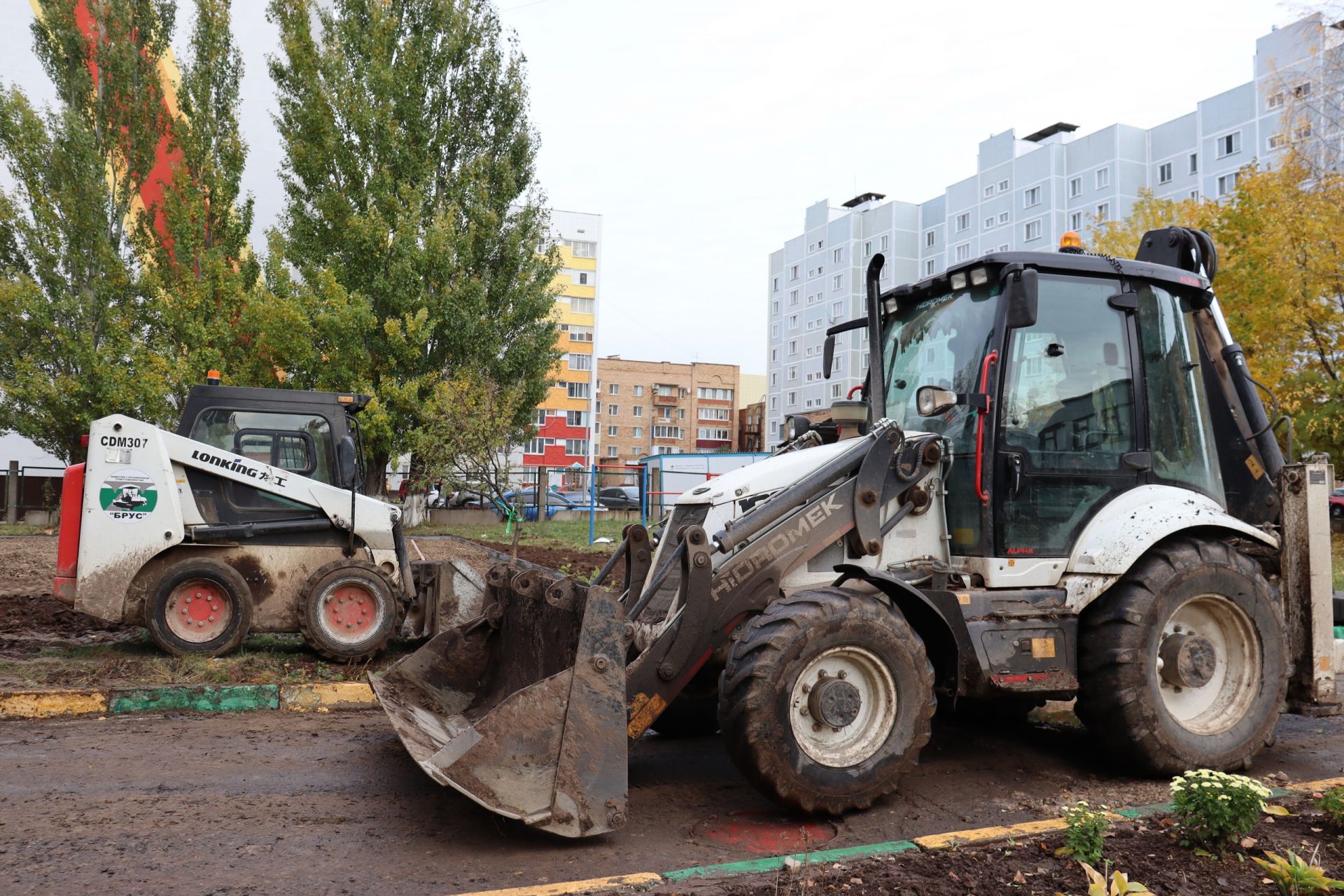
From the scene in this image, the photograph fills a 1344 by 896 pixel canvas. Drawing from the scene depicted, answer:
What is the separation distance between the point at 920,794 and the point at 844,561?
1.25 metres

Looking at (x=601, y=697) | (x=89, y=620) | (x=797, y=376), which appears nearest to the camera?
(x=601, y=697)

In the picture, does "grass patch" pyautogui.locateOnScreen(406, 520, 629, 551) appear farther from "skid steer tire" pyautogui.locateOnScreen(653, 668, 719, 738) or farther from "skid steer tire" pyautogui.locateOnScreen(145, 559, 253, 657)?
"skid steer tire" pyautogui.locateOnScreen(653, 668, 719, 738)

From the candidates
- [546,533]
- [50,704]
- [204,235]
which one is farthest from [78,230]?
[50,704]

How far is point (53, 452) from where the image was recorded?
2247cm

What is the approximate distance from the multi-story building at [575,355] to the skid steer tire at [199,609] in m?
62.6

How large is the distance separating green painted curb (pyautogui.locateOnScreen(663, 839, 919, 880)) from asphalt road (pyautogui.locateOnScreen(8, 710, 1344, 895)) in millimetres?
108

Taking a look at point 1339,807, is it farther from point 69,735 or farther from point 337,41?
point 337,41

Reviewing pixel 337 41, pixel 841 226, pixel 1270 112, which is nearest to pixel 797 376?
pixel 841 226

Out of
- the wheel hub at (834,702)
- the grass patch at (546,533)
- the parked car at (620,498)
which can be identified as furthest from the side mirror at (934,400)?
the parked car at (620,498)

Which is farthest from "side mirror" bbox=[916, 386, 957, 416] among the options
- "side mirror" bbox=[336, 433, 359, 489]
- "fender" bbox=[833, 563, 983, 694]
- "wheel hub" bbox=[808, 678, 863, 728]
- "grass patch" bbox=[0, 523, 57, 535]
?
"grass patch" bbox=[0, 523, 57, 535]

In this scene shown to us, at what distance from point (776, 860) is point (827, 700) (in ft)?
2.41

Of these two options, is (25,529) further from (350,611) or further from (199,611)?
(350,611)

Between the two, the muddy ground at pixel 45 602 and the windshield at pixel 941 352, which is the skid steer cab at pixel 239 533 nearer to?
the muddy ground at pixel 45 602

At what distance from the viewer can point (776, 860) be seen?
4020 millimetres
